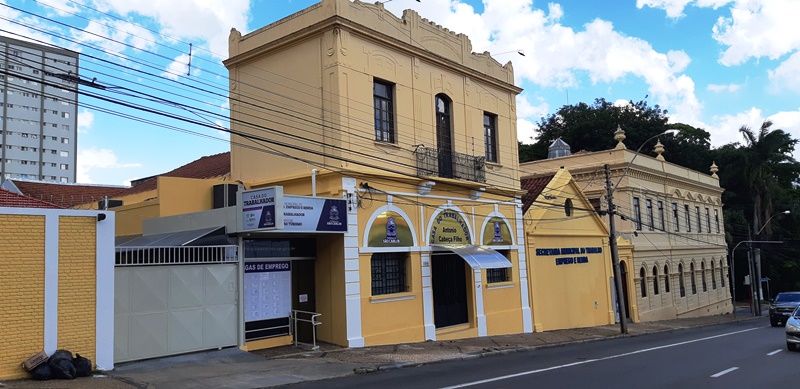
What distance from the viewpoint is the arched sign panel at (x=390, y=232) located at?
17781 millimetres

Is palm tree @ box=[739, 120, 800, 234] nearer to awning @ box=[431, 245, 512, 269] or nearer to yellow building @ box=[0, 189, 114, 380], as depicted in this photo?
awning @ box=[431, 245, 512, 269]

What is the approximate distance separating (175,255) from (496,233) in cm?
1200

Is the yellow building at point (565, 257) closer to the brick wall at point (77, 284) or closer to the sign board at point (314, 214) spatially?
the sign board at point (314, 214)

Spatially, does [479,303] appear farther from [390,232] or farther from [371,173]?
[371,173]

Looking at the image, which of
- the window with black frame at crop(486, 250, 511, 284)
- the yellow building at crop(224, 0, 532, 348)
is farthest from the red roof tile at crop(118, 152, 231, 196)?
the window with black frame at crop(486, 250, 511, 284)

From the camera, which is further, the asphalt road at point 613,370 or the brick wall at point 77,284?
the brick wall at point 77,284

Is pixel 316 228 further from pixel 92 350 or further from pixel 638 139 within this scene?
pixel 638 139

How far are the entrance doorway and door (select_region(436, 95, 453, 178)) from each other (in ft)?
17.7

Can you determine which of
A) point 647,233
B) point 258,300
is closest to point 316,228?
point 258,300

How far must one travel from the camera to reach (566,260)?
86.2 ft

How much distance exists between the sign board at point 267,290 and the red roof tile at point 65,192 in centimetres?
1532

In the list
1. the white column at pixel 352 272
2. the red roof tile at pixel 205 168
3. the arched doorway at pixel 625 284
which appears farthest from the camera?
the arched doorway at pixel 625 284

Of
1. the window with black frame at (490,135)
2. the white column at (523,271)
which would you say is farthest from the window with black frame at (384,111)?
the white column at (523,271)

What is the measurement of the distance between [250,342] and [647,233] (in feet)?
83.9
